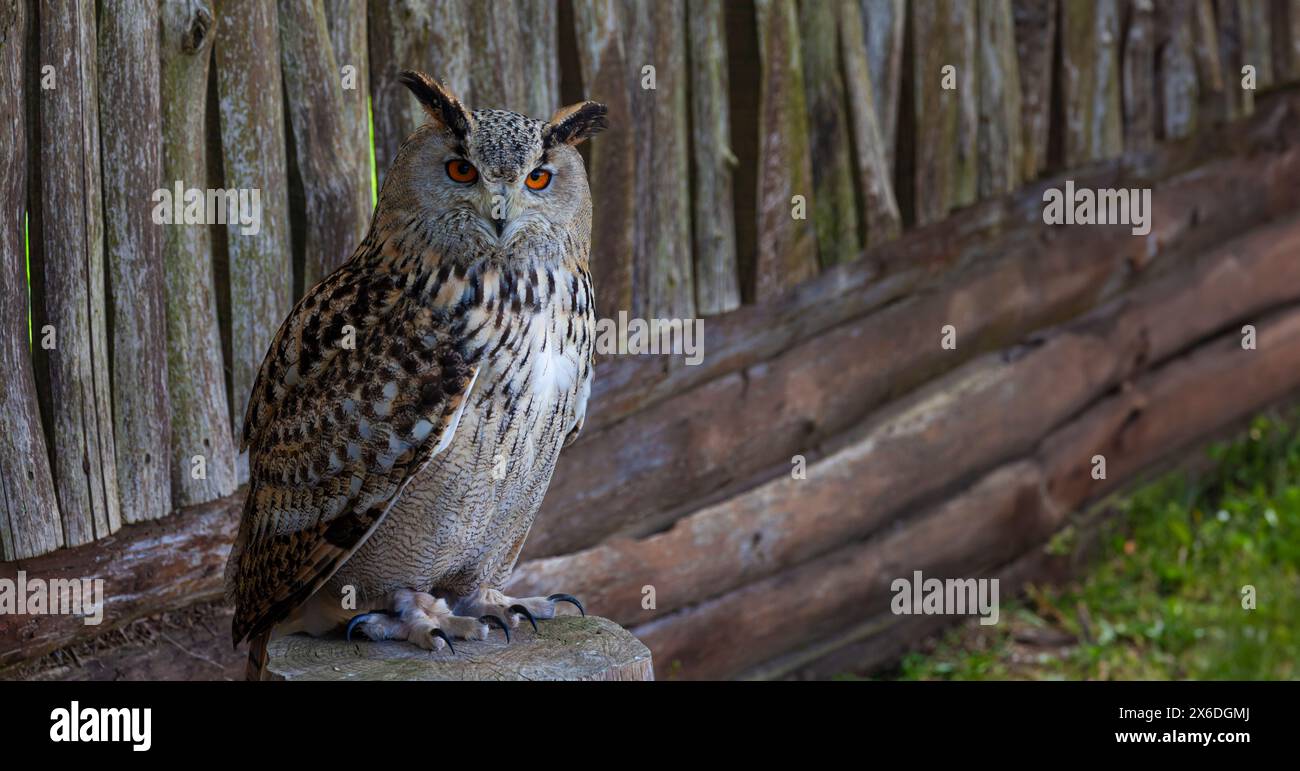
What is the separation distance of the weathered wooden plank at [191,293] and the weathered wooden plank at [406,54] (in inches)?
18.7

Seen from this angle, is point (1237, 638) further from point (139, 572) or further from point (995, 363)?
point (139, 572)

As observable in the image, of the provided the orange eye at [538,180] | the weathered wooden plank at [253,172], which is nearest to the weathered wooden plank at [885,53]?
the weathered wooden plank at [253,172]

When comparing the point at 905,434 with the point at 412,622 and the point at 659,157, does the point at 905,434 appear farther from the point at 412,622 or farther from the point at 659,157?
the point at 412,622

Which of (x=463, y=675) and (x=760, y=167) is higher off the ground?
(x=760, y=167)

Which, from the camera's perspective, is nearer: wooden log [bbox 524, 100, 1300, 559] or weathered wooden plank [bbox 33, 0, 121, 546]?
weathered wooden plank [bbox 33, 0, 121, 546]

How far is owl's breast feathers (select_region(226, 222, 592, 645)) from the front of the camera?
2.71 m

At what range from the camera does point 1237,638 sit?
5.07 meters

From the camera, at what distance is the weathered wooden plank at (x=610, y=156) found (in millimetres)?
3832

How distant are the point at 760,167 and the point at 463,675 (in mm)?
2217

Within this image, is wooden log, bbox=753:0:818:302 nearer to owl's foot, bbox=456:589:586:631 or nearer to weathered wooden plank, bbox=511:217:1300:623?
weathered wooden plank, bbox=511:217:1300:623

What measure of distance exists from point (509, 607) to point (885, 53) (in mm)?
2576

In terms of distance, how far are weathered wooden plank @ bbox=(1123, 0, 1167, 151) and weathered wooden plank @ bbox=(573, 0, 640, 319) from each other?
2.53 metres

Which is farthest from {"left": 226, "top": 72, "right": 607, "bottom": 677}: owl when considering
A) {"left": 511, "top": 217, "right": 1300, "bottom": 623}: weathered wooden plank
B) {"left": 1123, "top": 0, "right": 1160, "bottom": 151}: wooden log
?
{"left": 1123, "top": 0, "right": 1160, "bottom": 151}: wooden log

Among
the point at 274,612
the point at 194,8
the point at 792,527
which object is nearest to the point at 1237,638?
the point at 792,527
